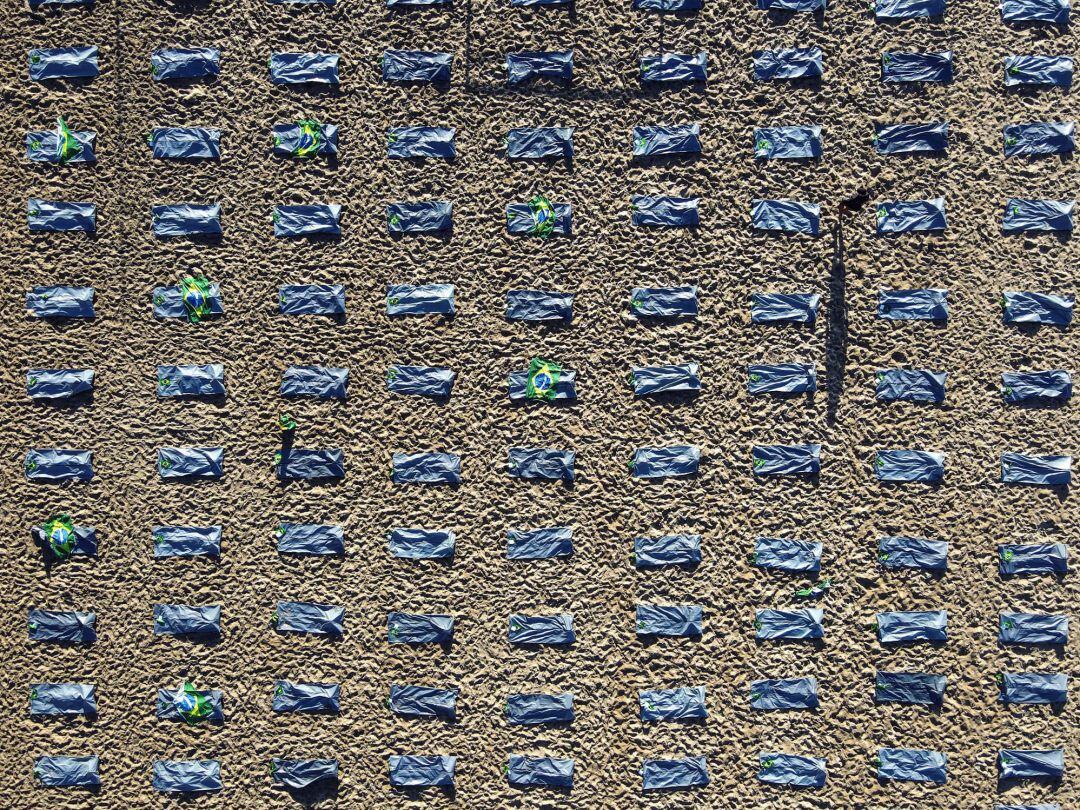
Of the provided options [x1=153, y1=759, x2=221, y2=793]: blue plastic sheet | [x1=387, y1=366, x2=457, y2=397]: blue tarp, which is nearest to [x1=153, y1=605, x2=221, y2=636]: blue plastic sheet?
[x1=153, y1=759, x2=221, y2=793]: blue plastic sheet

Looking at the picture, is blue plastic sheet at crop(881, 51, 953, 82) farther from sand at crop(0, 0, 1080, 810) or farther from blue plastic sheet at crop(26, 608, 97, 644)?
blue plastic sheet at crop(26, 608, 97, 644)

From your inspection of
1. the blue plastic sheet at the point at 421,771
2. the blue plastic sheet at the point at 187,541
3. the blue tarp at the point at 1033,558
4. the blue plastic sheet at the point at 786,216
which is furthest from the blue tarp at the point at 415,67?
the blue tarp at the point at 1033,558

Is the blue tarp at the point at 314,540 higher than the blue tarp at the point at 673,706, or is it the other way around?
the blue tarp at the point at 314,540

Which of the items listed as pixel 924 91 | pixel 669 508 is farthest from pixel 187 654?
pixel 924 91

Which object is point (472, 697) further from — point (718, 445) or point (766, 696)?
point (718, 445)

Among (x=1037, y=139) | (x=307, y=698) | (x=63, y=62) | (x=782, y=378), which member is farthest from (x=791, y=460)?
(x=63, y=62)

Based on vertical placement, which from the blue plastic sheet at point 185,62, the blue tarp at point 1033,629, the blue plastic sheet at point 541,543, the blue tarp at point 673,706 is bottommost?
the blue tarp at point 673,706

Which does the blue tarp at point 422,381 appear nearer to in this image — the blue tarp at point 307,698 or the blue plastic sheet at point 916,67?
the blue tarp at point 307,698
